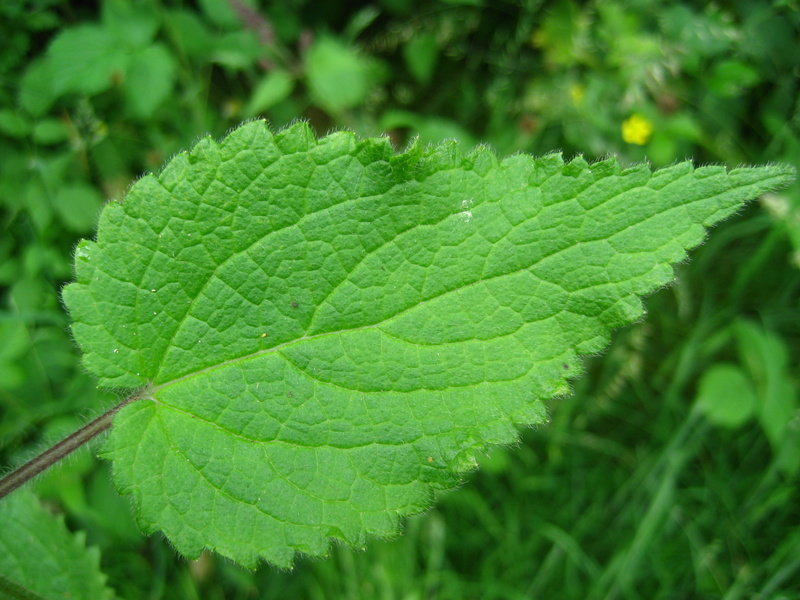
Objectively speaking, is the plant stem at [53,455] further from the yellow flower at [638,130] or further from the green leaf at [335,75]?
the yellow flower at [638,130]

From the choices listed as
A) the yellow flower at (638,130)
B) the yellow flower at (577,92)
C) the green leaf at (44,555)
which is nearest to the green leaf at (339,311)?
the green leaf at (44,555)

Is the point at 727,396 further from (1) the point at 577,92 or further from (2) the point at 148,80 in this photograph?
(2) the point at 148,80

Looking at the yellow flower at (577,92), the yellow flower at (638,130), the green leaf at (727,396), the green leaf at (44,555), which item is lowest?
the green leaf at (727,396)

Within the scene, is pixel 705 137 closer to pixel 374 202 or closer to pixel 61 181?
pixel 374 202

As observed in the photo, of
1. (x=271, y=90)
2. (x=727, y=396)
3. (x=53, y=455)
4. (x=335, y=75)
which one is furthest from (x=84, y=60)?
(x=727, y=396)

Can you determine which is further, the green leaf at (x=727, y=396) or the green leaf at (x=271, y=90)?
the green leaf at (x=271, y=90)

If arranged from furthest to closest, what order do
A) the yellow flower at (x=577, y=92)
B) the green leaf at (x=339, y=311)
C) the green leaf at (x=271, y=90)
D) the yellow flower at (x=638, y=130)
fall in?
the yellow flower at (x=577, y=92), the yellow flower at (x=638, y=130), the green leaf at (x=271, y=90), the green leaf at (x=339, y=311)

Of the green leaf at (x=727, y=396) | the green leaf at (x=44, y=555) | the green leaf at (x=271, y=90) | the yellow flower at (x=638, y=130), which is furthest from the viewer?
the yellow flower at (x=638, y=130)

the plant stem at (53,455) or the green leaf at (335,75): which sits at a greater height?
the green leaf at (335,75)
